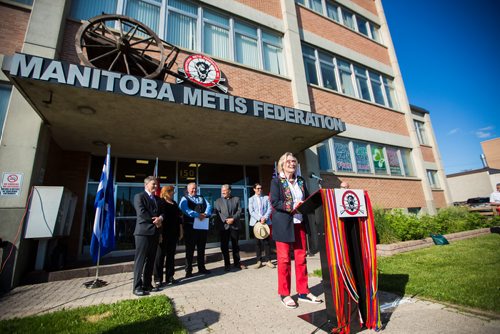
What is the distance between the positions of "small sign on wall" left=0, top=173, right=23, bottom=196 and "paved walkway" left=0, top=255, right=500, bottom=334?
1.99 metres

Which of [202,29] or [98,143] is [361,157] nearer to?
[202,29]

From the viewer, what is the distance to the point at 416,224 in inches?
297

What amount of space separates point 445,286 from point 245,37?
1052cm

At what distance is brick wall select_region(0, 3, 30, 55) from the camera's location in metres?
5.97

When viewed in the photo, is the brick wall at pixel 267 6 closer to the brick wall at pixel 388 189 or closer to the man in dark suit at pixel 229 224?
the brick wall at pixel 388 189

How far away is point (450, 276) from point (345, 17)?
15337 millimetres

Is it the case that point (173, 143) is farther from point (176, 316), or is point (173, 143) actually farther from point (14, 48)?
point (176, 316)

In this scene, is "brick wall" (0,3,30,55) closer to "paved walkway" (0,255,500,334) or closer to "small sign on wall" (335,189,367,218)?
"paved walkway" (0,255,500,334)

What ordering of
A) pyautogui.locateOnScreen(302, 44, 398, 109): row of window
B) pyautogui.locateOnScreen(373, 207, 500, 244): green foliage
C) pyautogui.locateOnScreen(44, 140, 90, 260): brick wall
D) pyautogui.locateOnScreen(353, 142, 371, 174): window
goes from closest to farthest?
pyautogui.locateOnScreen(44, 140, 90, 260): brick wall < pyautogui.locateOnScreen(373, 207, 500, 244): green foliage < pyautogui.locateOnScreen(353, 142, 371, 174): window < pyautogui.locateOnScreen(302, 44, 398, 109): row of window

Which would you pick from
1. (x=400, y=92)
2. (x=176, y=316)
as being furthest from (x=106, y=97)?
(x=400, y=92)

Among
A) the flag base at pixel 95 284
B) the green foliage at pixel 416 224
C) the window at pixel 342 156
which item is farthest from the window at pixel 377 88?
the flag base at pixel 95 284

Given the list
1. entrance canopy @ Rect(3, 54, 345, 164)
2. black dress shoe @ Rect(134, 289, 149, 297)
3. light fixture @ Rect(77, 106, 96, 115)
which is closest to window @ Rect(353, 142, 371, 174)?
entrance canopy @ Rect(3, 54, 345, 164)

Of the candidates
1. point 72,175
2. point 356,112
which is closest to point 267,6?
point 356,112

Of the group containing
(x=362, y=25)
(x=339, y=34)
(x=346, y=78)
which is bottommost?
(x=346, y=78)
